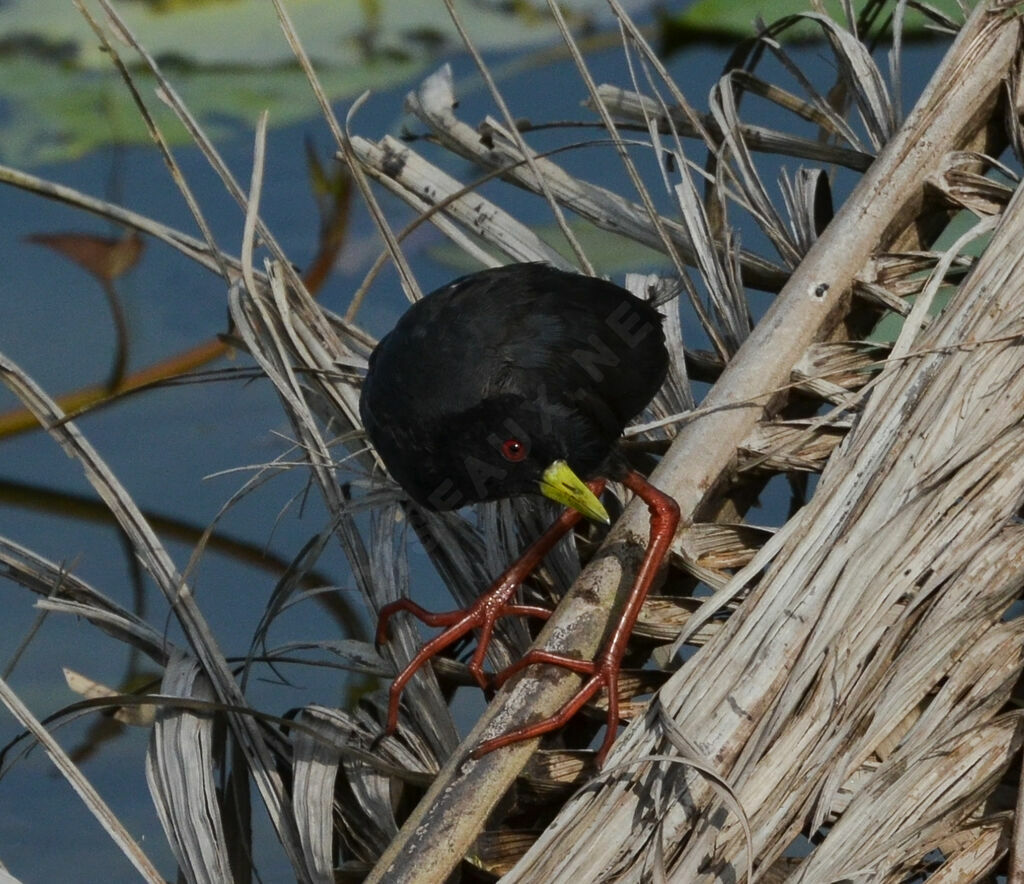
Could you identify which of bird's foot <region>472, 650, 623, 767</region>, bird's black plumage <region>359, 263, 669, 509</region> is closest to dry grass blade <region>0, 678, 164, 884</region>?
bird's foot <region>472, 650, 623, 767</region>

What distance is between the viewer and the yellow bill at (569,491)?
1.89m

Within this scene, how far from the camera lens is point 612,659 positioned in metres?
1.75

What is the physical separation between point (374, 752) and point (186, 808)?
9.2 inches

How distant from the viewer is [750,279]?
2.28 metres

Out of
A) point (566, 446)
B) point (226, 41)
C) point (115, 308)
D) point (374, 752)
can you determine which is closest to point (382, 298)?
point (115, 308)

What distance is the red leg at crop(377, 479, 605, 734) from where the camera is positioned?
1.87 meters

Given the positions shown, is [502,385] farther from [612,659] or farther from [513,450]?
[612,659]

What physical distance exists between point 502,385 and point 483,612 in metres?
0.31

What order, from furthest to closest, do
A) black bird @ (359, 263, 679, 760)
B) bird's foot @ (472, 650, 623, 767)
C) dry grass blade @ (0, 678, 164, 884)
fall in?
1. black bird @ (359, 263, 679, 760)
2. bird's foot @ (472, 650, 623, 767)
3. dry grass blade @ (0, 678, 164, 884)

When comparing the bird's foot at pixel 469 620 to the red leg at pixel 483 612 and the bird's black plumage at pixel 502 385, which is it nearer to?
the red leg at pixel 483 612

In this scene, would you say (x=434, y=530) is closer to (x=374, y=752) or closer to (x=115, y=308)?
(x=374, y=752)

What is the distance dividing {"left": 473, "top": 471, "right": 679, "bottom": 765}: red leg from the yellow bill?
62 mm

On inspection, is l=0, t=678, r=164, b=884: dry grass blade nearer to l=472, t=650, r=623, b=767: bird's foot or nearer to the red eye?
l=472, t=650, r=623, b=767: bird's foot

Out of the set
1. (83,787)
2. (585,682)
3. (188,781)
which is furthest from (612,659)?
(83,787)
